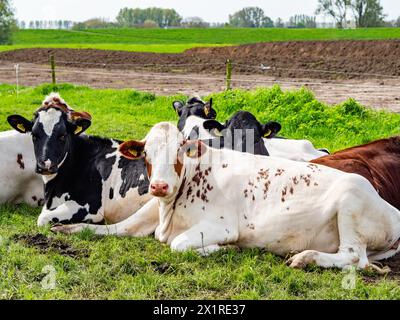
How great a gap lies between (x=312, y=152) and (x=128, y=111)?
8.24 metres

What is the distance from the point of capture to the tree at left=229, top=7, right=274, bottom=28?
442 feet

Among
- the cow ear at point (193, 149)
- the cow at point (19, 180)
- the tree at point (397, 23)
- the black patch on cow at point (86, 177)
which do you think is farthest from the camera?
the tree at point (397, 23)

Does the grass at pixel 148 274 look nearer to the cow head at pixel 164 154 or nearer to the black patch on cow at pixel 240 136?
the cow head at pixel 164 154

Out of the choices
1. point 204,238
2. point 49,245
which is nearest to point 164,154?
point 204,238

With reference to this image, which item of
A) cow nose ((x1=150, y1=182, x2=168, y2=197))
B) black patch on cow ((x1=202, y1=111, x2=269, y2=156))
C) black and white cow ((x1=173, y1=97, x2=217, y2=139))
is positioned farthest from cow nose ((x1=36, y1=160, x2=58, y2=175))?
black and white cow ((x1=173, y1=97, x2=217, y2=139))

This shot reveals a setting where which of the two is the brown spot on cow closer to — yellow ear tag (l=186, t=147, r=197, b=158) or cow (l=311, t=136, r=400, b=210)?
yellow ear tag (l=186, t=147, r=197, b=158)

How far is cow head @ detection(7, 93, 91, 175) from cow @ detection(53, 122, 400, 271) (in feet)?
3.29

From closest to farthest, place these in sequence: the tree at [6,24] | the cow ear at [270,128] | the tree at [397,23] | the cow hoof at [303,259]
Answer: the cow hoof at [303,259], the cow ear at [270,128], the tree at [6,24], the tree at [397,23]

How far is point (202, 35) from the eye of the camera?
73.5 metres

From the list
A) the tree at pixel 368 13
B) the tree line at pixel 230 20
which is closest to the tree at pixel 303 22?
the tree line at pixel 230 20

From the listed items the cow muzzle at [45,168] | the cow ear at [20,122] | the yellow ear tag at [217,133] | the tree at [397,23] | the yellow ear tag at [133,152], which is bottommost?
the cow muzzle at [45,168]

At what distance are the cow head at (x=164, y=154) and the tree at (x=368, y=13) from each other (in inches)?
3152

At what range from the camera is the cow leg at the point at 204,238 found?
6492 mm

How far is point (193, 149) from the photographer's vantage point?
6863mm
